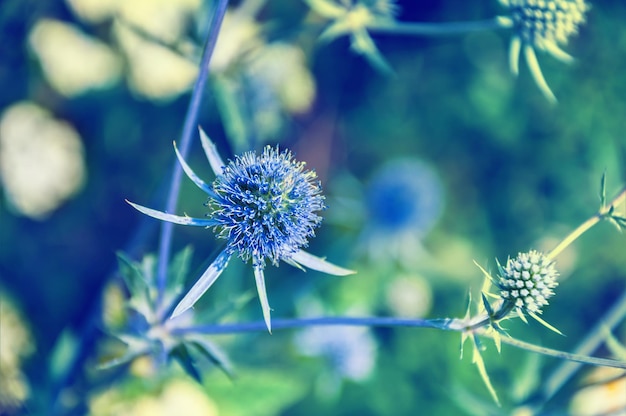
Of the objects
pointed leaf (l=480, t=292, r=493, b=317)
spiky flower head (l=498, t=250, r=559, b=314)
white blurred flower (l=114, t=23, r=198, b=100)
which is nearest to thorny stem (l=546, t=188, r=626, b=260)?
spiky flower head (l=498, t=250, r=559, b=314)

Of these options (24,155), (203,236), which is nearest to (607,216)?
(203,236)

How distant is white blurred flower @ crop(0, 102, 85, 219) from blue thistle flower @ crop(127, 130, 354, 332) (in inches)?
67.5

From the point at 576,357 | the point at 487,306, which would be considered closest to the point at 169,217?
the point at 487,306

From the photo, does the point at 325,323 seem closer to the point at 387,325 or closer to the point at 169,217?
the point at 387,325

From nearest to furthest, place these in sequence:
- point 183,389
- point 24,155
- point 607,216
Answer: point 607,216, point 183,389, point 24,155

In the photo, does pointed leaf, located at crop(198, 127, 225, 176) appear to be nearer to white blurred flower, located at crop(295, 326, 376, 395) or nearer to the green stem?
the green stem

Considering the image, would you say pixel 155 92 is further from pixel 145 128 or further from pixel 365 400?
pixel 365 400

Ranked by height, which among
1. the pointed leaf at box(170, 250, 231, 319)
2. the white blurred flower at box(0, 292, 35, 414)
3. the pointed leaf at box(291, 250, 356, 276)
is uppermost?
the pointed leaf at box(291, 250, 356, 276)

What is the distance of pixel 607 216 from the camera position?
157 centimetres

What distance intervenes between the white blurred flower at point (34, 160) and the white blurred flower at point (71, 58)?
23 cm

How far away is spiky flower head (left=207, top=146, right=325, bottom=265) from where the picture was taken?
1.64 metres

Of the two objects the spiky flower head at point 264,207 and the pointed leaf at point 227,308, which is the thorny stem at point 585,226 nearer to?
the spiky flower head at point 264,207

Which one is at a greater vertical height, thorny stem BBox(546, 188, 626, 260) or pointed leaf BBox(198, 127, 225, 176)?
thorny stem BBox(546, 188, 626, 260)

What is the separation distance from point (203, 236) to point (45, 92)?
1246 mm
